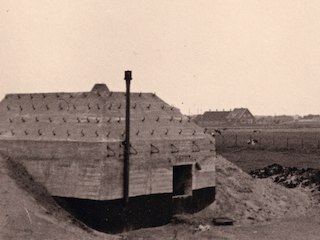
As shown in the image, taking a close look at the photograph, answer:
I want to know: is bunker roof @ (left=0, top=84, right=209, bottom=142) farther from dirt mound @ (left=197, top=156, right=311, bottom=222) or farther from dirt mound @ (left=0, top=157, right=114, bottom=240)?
dirt mound @ (left=197, top=156, right=311, bottom=222)

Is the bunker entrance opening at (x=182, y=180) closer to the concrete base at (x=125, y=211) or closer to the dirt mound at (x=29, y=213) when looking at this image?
the concrete base at (x=125, y=211)

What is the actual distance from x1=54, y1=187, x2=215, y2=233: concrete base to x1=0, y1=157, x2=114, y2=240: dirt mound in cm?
34

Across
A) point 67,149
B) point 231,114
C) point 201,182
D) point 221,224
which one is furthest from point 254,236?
point 231,114

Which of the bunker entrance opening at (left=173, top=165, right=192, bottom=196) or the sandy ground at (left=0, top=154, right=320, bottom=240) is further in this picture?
the bunker entrance opening at (left=173, top=165, right=192, bottom=196)

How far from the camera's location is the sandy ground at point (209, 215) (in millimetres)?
15430

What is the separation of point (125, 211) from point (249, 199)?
790 centimetres

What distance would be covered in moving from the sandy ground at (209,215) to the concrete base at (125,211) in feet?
0.95

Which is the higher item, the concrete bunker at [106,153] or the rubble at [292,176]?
the concrete bunker at [106,153]

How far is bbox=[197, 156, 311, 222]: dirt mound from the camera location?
21469mm

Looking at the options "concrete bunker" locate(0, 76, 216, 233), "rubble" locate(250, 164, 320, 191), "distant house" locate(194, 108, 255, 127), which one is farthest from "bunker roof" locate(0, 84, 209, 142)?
"distant house" locate(194, 108, 255, 127)

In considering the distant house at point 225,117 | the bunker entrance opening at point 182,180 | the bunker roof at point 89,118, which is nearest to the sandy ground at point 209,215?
the bunker entrance opening at point 182,180

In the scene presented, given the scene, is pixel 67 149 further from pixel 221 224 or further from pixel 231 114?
pixel 231 114

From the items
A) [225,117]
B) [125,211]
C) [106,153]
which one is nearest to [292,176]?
[125,211]

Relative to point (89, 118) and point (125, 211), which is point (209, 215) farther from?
point (89, 118)
